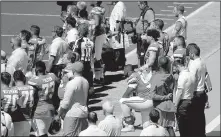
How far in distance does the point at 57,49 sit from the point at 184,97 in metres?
3.28

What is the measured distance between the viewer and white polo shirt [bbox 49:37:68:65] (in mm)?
19016

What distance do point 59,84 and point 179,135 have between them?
9.16 ft

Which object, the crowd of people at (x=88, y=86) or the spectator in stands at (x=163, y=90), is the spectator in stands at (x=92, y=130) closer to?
the crowd of people at (x=88, y=86)

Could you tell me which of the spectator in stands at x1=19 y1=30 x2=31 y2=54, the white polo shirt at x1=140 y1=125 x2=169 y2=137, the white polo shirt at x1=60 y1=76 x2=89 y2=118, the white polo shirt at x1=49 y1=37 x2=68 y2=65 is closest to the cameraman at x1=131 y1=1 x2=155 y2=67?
the white polo shirt at x1=49 y1=37 x2=68 y2=65

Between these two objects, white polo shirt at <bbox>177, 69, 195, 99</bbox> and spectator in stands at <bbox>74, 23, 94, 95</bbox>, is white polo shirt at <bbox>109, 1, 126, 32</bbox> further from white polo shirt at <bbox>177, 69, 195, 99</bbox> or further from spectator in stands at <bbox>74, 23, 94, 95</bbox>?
white polo shirt at <bbox>177, 69, 195, 99</bbox>

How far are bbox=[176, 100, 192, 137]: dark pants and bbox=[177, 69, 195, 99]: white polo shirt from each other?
0.16 meters

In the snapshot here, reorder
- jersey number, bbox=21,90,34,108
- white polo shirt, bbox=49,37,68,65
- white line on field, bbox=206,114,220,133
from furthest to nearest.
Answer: white line on field, bbox=206,114,220,133, white polo shirt, bbox=49,37,68,65, jersey number, bbox=21,90,34,108

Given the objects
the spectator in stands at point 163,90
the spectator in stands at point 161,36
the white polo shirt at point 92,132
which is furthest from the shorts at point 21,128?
the spectator in stands at point 161,36

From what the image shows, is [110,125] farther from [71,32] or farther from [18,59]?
[71,32]

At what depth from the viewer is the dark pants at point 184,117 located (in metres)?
17.3

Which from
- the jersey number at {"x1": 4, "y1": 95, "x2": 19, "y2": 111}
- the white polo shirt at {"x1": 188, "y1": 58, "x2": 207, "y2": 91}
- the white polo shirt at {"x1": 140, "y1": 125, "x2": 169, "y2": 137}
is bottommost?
the white polo shirt at {"x1": 140, "y1": 125, "x2": 169, "y2": 137}

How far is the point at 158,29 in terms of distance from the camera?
1955cm

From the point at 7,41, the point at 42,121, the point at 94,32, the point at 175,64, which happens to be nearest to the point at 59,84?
the point at 42,121

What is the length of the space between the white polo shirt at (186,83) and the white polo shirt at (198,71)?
31 cm
